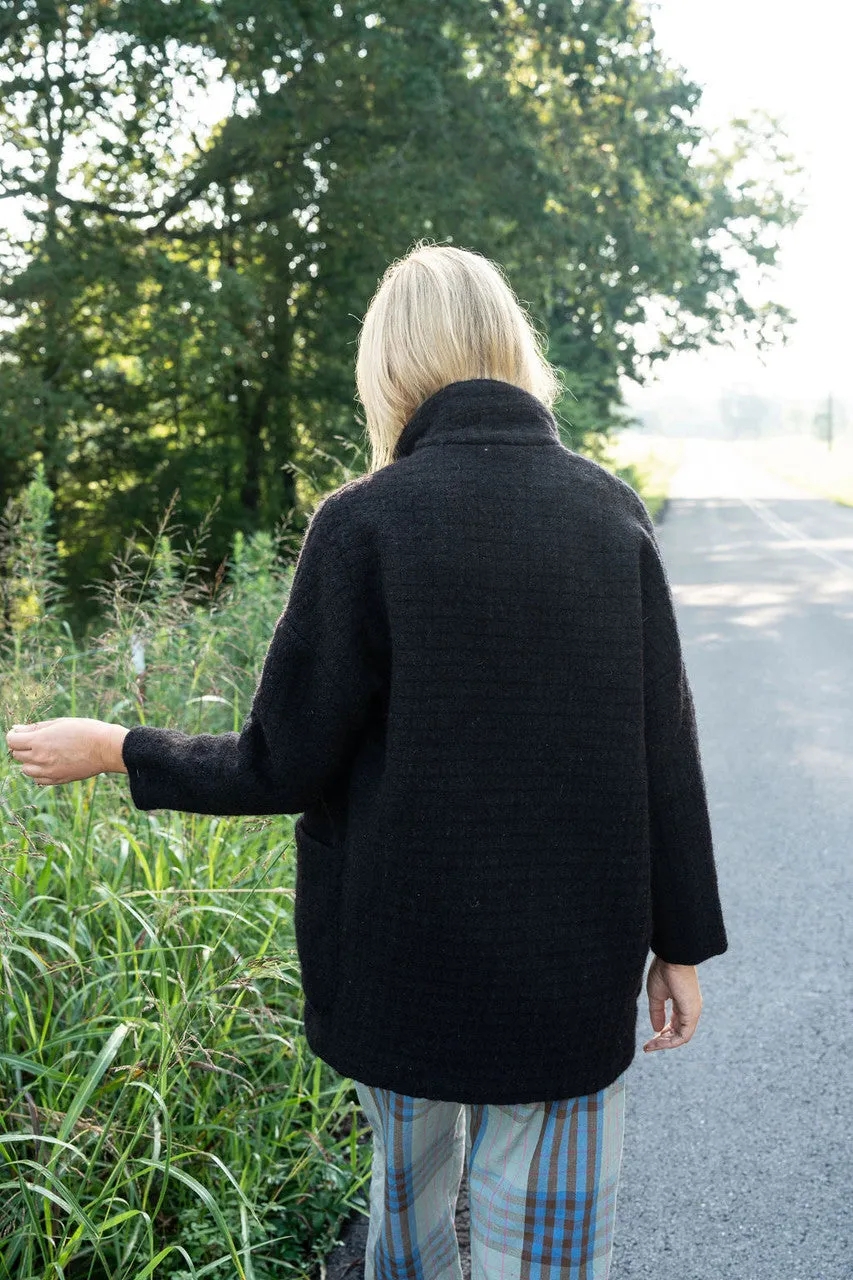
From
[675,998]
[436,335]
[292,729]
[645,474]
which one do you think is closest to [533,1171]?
[675,998]

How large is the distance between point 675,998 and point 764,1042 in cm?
198

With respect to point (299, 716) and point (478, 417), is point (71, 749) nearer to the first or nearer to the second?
point (299, 716)

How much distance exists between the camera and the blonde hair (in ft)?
5.36

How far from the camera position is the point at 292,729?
1.59m

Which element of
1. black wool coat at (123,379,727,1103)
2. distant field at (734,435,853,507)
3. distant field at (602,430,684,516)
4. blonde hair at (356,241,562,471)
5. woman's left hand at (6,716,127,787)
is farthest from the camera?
distant field at (734,435,853,507)

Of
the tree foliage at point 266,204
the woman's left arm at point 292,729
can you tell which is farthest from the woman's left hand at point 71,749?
the tree foliage at point 266,204

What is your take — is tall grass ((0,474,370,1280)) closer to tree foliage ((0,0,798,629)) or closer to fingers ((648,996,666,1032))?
fingers ((648,996,666,1032))

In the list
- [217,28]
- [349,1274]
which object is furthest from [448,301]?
[217,28]

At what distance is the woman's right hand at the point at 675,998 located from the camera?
71.5 inches

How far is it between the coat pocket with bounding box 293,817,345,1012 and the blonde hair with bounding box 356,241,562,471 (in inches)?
23.7

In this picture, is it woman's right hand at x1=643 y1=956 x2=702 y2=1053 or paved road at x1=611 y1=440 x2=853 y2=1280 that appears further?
paved road at x1=611 y1=440 x2=853 y2=1280

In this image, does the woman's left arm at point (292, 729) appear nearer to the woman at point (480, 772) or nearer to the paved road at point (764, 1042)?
the woman at point (480, 772)

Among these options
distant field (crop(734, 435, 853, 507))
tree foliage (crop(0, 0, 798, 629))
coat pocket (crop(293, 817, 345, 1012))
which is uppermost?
tree foliage (crop(0, 0, 798, 629))

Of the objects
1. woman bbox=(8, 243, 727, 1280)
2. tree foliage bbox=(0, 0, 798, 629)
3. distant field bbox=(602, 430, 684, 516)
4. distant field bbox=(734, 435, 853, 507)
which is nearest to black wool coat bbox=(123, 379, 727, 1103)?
woman bbox=(8, 243, 727, 1280)
